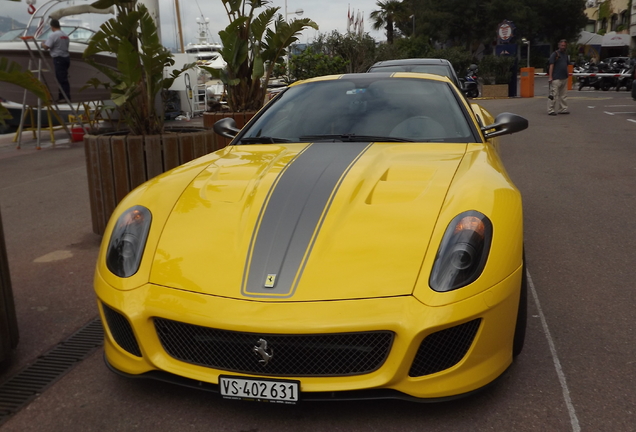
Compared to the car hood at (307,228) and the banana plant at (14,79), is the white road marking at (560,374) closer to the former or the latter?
the car hood at (307,228)

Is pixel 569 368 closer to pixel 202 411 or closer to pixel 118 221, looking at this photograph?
pixel 202 411

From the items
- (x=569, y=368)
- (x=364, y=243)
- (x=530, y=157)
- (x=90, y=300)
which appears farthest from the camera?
(x=530, y=157)

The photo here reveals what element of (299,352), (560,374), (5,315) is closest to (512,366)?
(560,374)

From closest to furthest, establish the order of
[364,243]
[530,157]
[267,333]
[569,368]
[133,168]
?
[267,333], [364,243], [569,368], [133,168], [530,157]

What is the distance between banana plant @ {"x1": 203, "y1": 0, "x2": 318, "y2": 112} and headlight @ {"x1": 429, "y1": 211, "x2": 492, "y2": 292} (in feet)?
23.5

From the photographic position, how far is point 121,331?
2877mm

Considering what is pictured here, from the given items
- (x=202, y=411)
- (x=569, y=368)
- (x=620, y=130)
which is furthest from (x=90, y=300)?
(x=620, y=130)

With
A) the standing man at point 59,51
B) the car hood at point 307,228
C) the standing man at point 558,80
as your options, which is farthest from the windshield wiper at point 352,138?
the standing man at point 558,80

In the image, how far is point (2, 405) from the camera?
303 centimetres

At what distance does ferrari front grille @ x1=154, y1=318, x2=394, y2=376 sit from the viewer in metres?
2.55

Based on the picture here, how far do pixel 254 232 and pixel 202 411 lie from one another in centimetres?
79

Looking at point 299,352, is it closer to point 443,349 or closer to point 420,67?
point 443,349

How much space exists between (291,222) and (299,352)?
647 millimetres

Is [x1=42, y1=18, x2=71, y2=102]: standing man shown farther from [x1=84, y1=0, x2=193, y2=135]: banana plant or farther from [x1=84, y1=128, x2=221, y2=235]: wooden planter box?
[x1=84, y1=128, x2=221, y2=235]: wooden planter box
